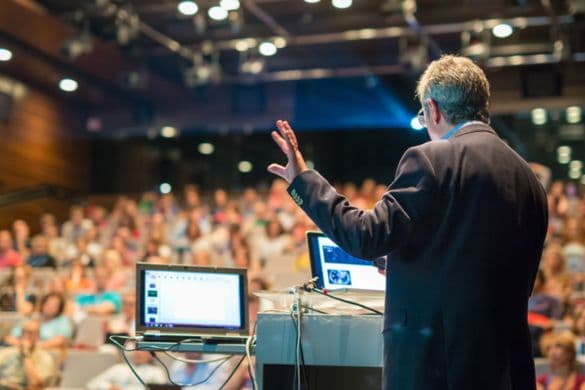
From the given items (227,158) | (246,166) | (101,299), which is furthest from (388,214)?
(227,158)

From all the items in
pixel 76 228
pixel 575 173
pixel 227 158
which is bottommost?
pixel 76 228

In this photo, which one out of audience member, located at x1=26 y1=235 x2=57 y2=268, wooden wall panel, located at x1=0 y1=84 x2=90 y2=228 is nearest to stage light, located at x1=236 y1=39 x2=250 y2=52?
wooden wall panel, located at x1=0 y1=84 x2=90 y2=228

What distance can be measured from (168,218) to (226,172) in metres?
2.57

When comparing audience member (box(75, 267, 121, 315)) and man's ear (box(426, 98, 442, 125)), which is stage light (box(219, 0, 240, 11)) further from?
man's ear (box(426, 98, 442, 125))

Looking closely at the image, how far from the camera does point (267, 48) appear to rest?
1043 centimetres

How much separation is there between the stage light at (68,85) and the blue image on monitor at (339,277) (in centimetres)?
913

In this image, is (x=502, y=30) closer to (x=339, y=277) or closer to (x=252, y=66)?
(x=252, y=66)

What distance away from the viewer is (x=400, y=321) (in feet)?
5.41

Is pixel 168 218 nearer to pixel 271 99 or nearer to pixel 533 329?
pixel 271 99

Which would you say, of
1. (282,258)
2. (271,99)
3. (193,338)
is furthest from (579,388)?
(271,99)

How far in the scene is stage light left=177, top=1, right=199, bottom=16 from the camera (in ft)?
30.7

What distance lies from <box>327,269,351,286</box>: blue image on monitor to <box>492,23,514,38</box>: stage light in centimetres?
743

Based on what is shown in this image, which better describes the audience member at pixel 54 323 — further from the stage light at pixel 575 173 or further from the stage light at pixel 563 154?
the stage light at pixel 563 154

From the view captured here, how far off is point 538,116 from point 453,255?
9.48 meters
